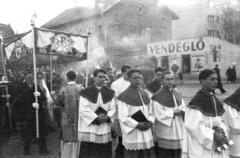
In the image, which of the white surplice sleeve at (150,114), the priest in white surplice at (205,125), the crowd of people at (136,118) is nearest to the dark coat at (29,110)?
the crowd of people at (136,118)

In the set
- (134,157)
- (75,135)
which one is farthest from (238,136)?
(75,135)

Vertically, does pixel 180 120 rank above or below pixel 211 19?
below

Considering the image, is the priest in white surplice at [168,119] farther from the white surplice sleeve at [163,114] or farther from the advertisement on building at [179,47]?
the advertisement on building at [179,47]

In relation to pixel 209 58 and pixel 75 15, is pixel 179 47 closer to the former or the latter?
pixel 209 58

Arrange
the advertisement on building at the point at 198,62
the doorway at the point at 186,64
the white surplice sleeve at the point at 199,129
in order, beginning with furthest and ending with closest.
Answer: the doorway at the point at 186,64 → the advertisement on building at the point at 198,62 → the white surplice sleeve at the point at 199,129

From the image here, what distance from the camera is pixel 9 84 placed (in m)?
9.91

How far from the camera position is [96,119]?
562 centimetres

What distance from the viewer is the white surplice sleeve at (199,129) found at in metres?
4.24

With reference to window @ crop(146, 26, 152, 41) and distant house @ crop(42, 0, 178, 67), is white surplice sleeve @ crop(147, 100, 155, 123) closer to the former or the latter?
distant house @ crop(42, 0, 178, 67)

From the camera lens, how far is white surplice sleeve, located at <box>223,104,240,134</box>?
15.3 feet

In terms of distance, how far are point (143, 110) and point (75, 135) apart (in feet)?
5.19

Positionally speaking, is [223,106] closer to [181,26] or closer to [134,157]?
[134,157]

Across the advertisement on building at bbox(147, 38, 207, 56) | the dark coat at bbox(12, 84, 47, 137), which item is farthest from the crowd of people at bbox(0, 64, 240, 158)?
the advertisement on building at bbox(147, 38, 207, 56)

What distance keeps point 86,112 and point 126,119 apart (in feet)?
2.31
